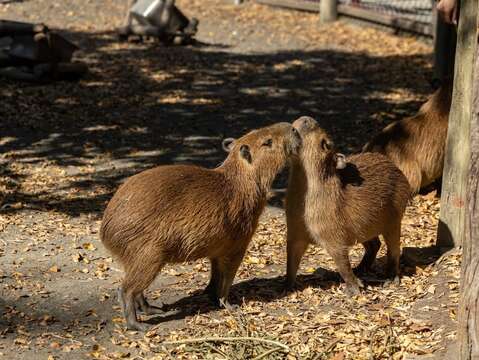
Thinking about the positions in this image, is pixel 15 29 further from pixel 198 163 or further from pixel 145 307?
pixel 145 307

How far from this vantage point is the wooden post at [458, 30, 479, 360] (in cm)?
376

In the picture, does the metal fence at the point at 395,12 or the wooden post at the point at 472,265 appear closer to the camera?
the wooden post at the point at 472,265

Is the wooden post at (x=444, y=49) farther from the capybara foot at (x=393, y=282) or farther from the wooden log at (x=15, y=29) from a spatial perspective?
the wooden log at (x=15, y=29)

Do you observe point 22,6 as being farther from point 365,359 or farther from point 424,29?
point 365,359

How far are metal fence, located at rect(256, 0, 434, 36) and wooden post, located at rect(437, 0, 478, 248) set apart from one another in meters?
7.40

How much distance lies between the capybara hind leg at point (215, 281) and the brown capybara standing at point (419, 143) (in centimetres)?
240

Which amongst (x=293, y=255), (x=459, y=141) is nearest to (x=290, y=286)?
(x=293, y=255)

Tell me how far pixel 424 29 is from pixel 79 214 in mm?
7778

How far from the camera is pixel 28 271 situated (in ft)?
19.8

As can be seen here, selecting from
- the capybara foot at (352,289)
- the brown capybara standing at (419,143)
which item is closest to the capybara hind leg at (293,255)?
the capybara foot at (352,289)

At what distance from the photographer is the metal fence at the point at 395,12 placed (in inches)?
529

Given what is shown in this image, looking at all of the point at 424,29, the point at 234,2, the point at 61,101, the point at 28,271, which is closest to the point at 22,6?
the point at 234,2

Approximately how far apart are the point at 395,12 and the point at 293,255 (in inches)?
Result: 366

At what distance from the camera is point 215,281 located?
218 inches
